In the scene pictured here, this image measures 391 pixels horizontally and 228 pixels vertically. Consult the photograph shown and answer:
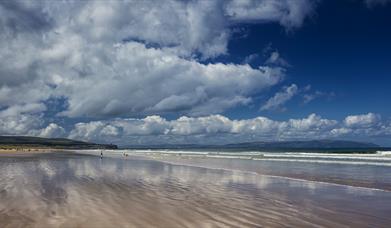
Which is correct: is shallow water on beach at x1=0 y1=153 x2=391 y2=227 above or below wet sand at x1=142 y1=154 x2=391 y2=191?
below

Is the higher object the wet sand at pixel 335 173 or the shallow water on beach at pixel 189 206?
the wet sand at pixel 335 173

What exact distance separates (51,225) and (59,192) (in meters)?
6.87

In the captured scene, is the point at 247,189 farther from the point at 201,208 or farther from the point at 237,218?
the point at 237,218

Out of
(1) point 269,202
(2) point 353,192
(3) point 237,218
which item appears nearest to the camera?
(3) point 237,218

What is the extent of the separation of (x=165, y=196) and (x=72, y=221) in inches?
226

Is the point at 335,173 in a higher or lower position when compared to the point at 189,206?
higher

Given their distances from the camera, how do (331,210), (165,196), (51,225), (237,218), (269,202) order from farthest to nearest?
(165,196) < (269,202) < (331,210) < (237,218) < (51,225)

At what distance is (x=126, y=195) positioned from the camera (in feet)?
50.7

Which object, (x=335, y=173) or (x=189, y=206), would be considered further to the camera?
(x=335, y=173)

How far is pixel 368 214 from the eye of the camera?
39.6ft

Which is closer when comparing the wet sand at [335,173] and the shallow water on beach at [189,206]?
the shallow water on beach at [189,206]

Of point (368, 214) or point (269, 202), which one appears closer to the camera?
point (368, 214)

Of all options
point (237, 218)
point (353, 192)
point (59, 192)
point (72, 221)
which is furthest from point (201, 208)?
point (353, 192)

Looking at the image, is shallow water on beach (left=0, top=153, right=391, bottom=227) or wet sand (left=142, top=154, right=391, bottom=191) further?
wet sand (left=142, top=154, right=391, bottom=191)
